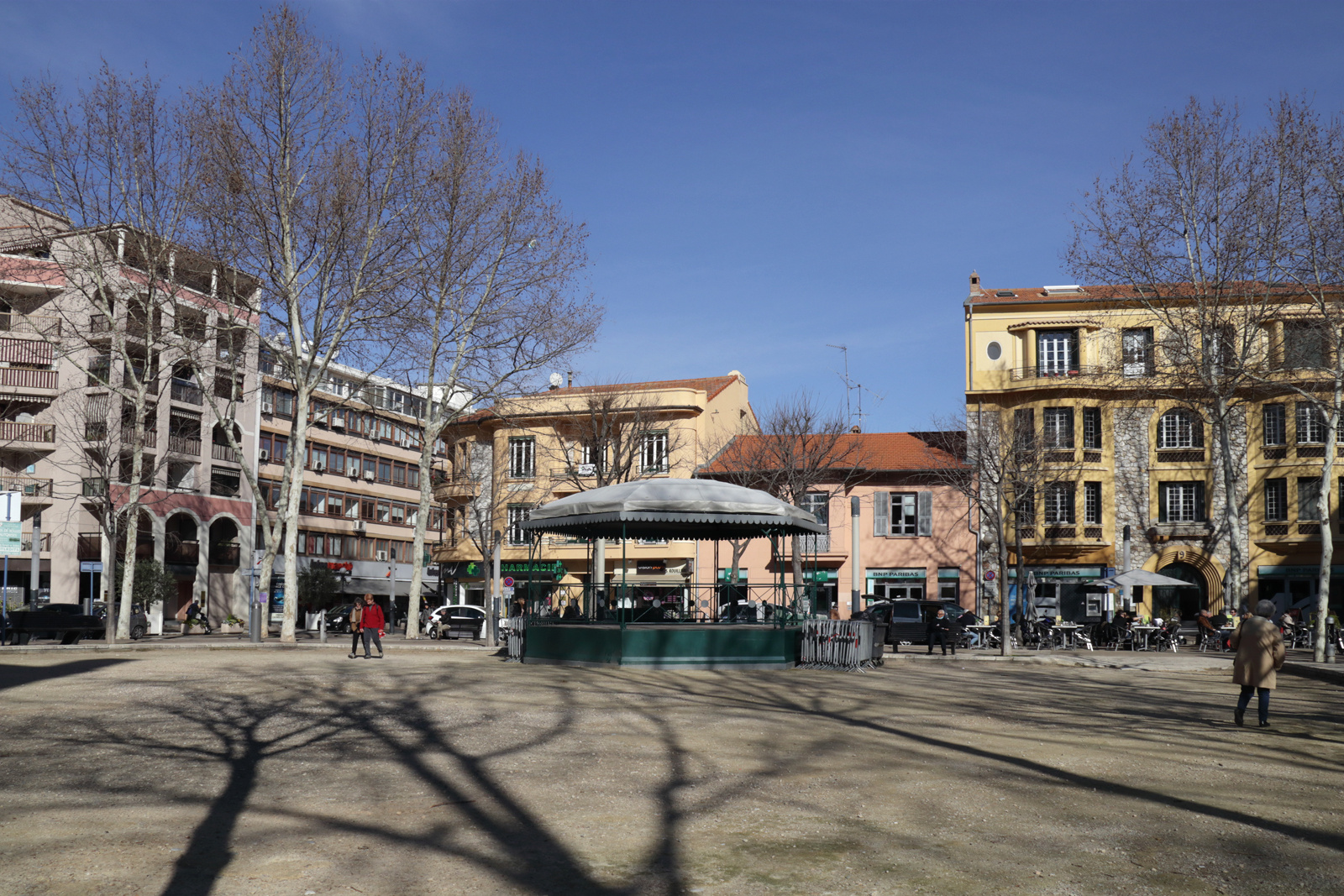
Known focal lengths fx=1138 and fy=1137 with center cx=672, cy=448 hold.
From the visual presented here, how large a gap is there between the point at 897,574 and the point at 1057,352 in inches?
419

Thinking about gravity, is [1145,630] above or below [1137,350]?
below

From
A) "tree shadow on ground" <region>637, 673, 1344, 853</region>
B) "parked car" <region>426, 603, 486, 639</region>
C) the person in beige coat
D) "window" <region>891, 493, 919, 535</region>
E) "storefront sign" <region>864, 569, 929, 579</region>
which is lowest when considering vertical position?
"parked car" <region>426, 603, 486, 639</region>

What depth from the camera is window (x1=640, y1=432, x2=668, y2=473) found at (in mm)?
48438

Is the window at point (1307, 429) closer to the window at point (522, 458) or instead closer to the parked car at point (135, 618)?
the window at point (522, 458)

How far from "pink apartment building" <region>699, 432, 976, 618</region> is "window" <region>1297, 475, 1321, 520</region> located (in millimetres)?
11683

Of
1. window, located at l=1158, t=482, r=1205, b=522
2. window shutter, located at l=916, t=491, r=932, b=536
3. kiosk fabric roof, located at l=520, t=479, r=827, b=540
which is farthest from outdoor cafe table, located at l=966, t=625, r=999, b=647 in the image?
kiosk fabric roof, located at l=520, t=479, r=827, b=540

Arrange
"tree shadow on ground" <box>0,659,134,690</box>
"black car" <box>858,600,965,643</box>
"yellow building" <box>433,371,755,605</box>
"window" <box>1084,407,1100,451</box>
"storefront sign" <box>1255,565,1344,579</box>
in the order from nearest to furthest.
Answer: "tree shadow on ground" <box>0,659,134,690</box>, "black car" <box>858,600,965,643</box>, "storefront sign" <box>1255,565,1344,579</box>, "window" <box>1084,407,1100,451</box>, "yellow building" <box>433,371,755,605</box>

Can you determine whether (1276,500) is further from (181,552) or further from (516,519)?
(181,552)

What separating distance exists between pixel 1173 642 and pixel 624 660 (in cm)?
1965

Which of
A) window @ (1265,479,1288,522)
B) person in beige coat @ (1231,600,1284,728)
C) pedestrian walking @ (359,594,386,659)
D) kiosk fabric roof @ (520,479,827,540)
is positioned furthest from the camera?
window @ (1265,479,1288,522)

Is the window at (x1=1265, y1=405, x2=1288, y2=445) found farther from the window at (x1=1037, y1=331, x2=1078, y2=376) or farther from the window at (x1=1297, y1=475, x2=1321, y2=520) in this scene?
the window at (x1=1037, y1=331, x2=1078, y2=376)

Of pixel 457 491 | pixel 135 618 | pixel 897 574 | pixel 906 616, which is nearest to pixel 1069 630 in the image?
pixel 906 616

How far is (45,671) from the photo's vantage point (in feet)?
62.4

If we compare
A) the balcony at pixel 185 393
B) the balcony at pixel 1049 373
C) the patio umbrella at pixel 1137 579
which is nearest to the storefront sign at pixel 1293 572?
the patio umbrella at pixel 1137 579
